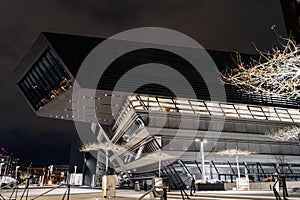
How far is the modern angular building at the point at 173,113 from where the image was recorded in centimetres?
2744

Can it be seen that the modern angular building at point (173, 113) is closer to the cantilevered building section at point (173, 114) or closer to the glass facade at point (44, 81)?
the cantilevered building section at point (173, 114)

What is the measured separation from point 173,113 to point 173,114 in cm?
13

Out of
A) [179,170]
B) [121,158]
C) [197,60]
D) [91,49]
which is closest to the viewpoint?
[179,170]

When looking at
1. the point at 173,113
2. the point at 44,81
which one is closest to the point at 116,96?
the point at 173,113

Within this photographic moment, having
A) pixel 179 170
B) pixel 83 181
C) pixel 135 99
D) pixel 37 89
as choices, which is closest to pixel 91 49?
pixel 135 99

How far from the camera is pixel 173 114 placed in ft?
93.8

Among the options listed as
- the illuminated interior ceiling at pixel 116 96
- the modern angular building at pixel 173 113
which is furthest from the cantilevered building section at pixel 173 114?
the illuminated interior ceiling at pixel 116 96

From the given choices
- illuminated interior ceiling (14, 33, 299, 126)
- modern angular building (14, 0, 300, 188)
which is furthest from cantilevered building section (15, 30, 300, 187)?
illuminated interior ceiling (14, 33, 299, 126)

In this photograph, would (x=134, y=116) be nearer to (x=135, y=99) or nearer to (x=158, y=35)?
(x=135, y=99)

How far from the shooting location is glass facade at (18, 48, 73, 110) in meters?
32.0

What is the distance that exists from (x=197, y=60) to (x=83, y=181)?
3654 cm

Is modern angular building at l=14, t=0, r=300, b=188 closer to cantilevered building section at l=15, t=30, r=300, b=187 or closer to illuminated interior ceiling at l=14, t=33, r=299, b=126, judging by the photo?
cantilevered building section at l=15, t=30, r=300, b=187

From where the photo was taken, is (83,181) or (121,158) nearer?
(121,158)

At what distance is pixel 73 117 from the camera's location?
141 feet
